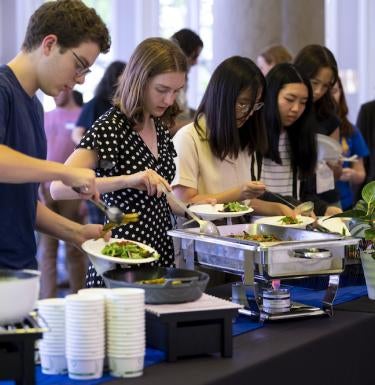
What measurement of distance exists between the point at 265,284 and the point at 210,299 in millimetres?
433

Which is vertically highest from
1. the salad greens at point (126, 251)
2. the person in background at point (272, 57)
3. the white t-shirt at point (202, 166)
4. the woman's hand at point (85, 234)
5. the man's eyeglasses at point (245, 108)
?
the person in background at point (272, 57)

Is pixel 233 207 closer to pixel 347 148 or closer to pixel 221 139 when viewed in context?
pixel 221 139

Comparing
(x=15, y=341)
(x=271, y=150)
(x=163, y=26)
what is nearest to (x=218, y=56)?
(x=163, y=26)

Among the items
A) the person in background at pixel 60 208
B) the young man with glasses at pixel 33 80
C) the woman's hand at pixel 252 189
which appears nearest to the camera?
the young man with glasses at pixel 33 80

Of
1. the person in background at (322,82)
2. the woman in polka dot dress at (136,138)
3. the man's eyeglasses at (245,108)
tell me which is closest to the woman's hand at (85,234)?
the woman in polka dot dress at (136,138)

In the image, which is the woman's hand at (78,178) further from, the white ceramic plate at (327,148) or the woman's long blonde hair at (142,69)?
the white ceramic plate at (327,148)

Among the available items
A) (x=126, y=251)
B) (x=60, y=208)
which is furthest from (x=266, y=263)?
(x=60, y=208)

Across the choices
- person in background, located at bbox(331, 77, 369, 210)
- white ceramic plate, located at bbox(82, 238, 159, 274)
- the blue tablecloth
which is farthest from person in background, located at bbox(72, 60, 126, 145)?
white ceramic plate, located at bbox(82, 238, 159, 274)

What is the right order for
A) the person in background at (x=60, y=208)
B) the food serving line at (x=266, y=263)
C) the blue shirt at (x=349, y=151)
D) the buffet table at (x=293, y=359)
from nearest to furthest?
1. the buffet table at (x=293, y=359)
2. the food serving line at (x=266, y=263)
3. the blue shirt at (x=349, y=151)
4. the person in background at (x=60, y=208)

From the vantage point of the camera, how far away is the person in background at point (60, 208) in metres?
4.29

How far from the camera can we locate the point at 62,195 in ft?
6.98

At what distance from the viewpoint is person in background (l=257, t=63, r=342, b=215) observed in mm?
2834

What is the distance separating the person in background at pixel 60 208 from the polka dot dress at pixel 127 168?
2024mm

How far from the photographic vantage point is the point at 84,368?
1479mm
